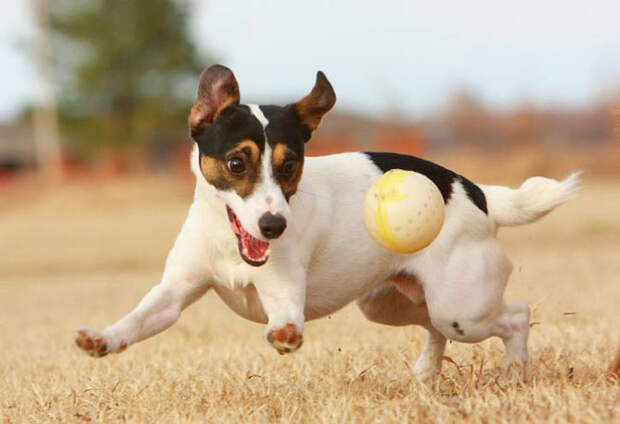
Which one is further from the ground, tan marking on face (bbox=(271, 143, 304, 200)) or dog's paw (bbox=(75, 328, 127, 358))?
tan marking on face (bbox=(271, 143, 304, 200))

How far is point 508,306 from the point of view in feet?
16.3

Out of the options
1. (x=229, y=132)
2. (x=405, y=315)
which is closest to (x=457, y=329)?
(x=405, y=315)

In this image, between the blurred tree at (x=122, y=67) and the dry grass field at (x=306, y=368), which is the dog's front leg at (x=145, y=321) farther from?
the blurred tree at (x=122, y=67)

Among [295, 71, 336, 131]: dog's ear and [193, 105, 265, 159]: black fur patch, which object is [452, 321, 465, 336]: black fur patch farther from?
[193, 105, 265, 159]: black fur patch

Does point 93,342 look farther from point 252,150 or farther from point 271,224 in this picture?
point 252,150

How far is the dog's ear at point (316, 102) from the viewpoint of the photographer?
4.45 m

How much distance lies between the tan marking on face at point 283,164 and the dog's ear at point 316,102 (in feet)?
1.01

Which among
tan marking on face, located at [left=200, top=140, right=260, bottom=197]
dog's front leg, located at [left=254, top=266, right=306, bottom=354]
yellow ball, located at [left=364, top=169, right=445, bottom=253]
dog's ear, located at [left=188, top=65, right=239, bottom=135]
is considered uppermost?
dog's ear, located at [left=188, top=65, right=239, bottom=135]

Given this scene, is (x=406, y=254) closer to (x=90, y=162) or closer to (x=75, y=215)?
(x=75, y=215)

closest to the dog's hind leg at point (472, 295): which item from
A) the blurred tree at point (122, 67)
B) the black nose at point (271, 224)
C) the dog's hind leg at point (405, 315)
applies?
the dog's hind leg at point (405, 315)

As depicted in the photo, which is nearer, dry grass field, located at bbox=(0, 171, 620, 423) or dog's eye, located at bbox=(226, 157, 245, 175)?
dry grass field, located at bbox=(0, 171, 620, 423)

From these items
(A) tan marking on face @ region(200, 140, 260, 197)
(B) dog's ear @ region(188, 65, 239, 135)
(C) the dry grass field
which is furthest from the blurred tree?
(A) tan marking on face @ region(200, 140, 260, 197)

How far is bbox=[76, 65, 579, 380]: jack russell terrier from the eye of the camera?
13.4ft

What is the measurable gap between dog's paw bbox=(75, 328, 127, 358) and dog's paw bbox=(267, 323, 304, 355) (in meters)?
0.70
